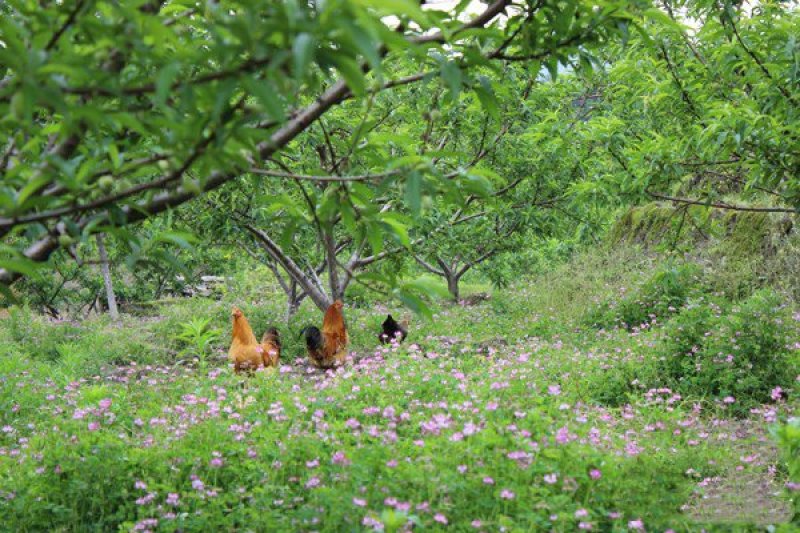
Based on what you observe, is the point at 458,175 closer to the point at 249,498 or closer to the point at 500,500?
the point at 500,500

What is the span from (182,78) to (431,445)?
2271 mm

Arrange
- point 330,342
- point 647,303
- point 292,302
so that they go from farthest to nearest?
point 292,302 < point 647,303 < point 330,342

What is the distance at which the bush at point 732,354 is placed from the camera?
19.7 feet

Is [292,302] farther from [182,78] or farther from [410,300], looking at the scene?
[182,78]

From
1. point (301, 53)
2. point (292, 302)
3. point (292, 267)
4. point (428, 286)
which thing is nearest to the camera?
point (301, 53)

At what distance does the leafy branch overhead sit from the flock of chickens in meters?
4.66

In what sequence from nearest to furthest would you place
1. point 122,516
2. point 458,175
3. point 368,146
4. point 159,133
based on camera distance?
point 159,133 → point 458,175 → point 368,146 → point 122,516

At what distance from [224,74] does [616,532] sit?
8.03 feet

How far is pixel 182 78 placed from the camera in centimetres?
192

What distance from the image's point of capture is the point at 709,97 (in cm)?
537

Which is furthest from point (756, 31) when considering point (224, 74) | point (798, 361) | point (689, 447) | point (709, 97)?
point (224, 74)

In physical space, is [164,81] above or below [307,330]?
above

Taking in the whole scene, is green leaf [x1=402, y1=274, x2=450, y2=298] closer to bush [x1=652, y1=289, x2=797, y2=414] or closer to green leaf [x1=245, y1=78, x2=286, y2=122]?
green leaf [x1=245, y1=78, x2=286, y2=122]

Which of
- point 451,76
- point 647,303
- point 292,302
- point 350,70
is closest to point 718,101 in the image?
point 451,76
